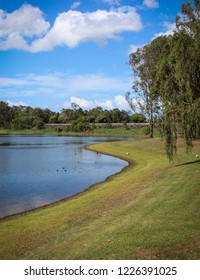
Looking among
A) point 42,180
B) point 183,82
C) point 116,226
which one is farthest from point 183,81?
point 42,180

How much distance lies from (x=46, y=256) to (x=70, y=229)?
135 inches

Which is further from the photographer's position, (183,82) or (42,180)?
(42,180)

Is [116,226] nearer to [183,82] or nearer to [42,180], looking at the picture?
[183,82]

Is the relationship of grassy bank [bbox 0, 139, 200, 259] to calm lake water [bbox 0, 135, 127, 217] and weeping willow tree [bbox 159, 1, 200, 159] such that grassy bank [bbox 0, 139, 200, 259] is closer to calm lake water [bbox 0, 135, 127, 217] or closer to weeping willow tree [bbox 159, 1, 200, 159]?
calm lake water [bbox 0, 135, 127, 217]

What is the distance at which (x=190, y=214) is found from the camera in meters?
14.5

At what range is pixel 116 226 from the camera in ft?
45.4

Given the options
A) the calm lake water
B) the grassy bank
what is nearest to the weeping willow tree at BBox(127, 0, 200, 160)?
the grassy bank

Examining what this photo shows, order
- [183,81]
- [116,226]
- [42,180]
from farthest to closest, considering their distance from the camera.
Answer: [42,180]
[183,81]
[116,226]

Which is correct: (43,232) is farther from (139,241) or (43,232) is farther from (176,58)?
(176,58)

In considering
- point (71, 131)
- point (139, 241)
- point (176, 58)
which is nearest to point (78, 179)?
point (176, 58)

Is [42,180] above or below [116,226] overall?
below

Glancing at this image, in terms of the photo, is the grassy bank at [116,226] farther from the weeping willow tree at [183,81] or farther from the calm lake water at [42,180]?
the weeping willow tree at [183,81]

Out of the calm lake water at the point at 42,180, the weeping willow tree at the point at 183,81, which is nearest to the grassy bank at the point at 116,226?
the calm lake water at the point at 42,180

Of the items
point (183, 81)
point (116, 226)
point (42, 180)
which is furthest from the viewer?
point (42, 180)
